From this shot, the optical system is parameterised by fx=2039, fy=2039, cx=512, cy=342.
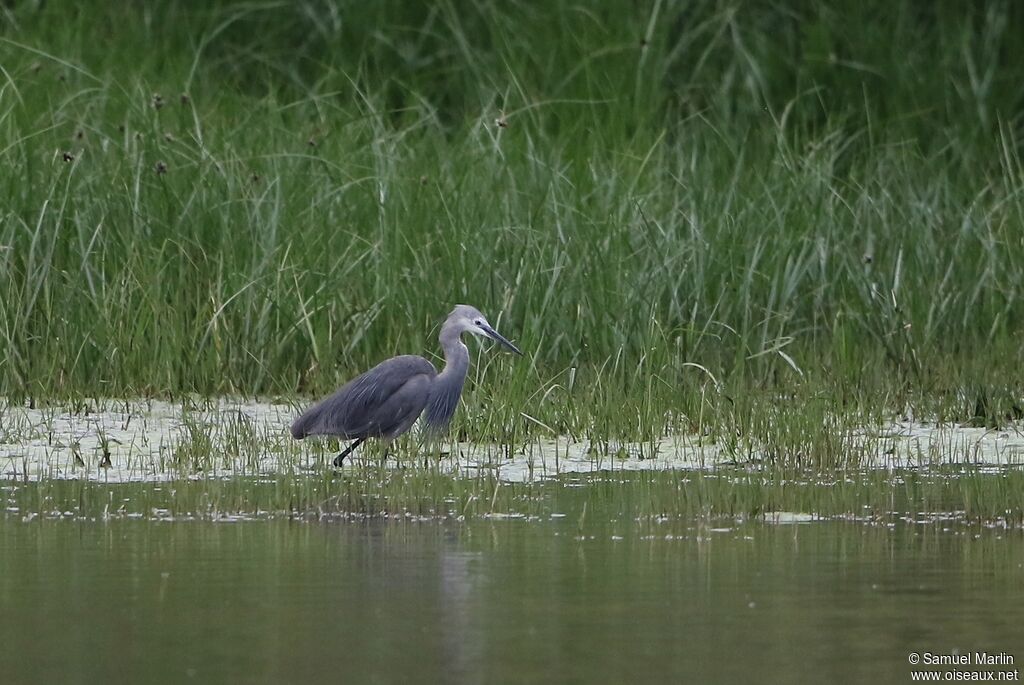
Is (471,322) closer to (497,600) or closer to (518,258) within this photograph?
(518,258)

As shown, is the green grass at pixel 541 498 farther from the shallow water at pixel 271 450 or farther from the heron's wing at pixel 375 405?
the heron's wing at pixel 375 405

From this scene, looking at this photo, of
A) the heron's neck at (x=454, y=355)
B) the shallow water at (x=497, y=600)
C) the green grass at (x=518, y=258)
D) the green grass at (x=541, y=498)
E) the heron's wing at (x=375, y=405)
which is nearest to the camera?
the shallow water at (x=497, y=600)

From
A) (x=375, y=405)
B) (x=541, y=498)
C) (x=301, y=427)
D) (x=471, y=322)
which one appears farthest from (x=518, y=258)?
(x=541, y=498)

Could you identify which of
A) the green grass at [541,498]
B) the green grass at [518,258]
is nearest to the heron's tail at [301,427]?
the green grass at [541,498]

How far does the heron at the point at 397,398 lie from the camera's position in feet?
25.4

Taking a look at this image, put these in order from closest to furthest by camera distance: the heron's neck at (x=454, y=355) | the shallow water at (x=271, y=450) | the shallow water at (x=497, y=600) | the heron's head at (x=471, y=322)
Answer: the shallow water at (x=497, y=600) < the shallow water at (x=271, y=450) < the heron's neck at (x=454, y=355) < the heron's head at (x=471, y=322)

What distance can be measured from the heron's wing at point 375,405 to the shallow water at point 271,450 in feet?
0.41

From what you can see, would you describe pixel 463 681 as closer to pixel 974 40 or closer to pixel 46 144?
pixel 46 144

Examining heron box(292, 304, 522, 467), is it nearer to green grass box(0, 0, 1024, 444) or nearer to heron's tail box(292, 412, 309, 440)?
heron's tail box(292, 412, 309, 440)

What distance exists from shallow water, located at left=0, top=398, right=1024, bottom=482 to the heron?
0.39 ft

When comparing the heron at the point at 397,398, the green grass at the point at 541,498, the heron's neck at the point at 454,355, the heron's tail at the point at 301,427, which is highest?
the heron's neck at the point at 454,355

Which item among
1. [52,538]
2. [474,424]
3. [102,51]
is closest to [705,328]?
[474,424]

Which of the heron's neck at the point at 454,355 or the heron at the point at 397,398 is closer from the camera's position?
the heron at the point at 397,398

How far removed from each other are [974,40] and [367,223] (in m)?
5.71
